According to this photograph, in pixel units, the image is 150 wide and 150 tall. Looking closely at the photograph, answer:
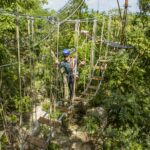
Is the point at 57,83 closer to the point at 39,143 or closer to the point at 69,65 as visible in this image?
the point at 69,65

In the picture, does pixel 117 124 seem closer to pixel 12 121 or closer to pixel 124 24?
pixel 12 121

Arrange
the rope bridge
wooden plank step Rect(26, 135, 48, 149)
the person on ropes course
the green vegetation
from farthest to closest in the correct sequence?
the green vegetation
the person on ropes course
the rope bridge
wooden plank step Rect(26, 135, 48, 149)

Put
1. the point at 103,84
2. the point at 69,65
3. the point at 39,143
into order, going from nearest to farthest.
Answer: the point at 39,143
the point at 69,65
the point at 103,84

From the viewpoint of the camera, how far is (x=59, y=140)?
226 inches

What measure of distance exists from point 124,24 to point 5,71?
13.5ft

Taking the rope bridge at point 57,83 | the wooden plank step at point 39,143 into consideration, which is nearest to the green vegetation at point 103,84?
the rope bridge at point 57,83

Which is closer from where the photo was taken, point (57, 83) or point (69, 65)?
point (69, 65)

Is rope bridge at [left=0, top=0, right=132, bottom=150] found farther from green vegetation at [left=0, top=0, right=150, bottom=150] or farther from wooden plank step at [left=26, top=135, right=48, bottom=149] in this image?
green vegetation at [left=0, top=0, right=150, bottom=150]

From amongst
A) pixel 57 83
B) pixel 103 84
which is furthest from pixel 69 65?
pixel 103 84

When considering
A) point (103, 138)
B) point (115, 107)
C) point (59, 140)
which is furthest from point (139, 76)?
point (59, 140)

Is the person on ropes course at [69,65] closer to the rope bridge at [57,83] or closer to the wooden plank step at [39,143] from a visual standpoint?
the rope bridge at [57,83]

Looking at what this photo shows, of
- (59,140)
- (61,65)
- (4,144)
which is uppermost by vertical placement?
(61,65)

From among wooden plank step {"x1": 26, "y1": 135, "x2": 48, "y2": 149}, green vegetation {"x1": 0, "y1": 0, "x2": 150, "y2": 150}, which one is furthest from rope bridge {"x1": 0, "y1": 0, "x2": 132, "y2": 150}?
green vegetation {"x1": 0, "y1": 0, "x2": 150, "y2": 150}

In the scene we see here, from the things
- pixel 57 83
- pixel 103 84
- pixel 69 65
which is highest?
pixel 69 65
